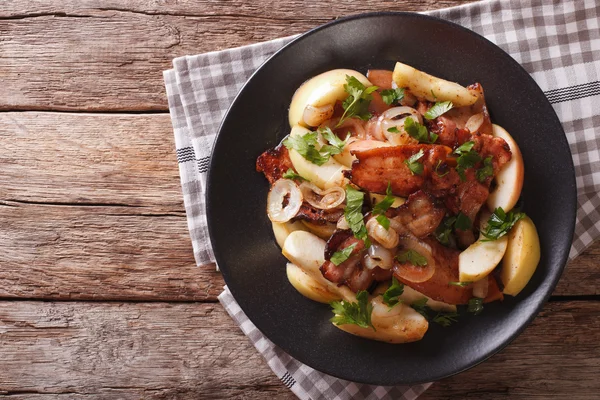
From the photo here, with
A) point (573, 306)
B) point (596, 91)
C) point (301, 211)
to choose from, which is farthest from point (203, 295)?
point (596, 91)

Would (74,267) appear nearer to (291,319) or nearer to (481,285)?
(291,319)

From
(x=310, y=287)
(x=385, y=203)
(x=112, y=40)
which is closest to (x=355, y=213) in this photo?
(x=385, y=203)

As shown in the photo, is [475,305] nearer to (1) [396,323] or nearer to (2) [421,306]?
(2) [421,306]

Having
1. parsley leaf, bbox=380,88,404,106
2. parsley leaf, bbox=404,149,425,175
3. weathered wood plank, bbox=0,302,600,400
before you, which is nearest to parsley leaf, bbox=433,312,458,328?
weathered wood plank, bbox=0,302,600,400

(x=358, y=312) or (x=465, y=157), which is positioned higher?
(x=465, y=157)

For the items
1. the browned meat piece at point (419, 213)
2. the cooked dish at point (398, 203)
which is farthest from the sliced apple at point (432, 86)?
the browned meat piece at point (419, 213)
